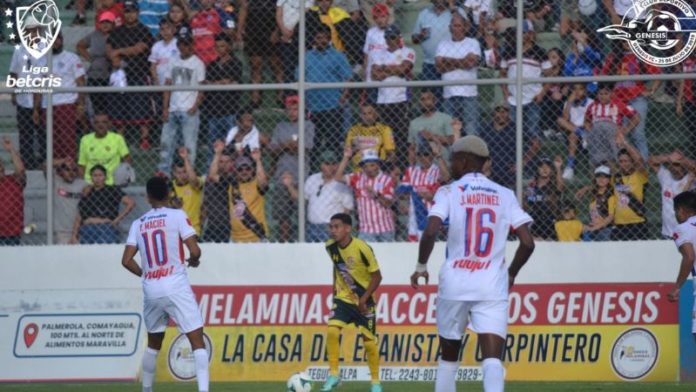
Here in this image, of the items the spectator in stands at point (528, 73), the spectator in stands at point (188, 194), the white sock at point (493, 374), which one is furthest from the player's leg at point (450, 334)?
the spectator in stands at point (188, 194)

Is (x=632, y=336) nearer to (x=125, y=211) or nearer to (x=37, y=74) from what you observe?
(x=125, y=211)

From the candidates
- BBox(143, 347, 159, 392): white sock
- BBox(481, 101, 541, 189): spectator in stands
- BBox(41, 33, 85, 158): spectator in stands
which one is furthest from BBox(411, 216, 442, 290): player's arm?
BBox(41, 33, 85, 158): spectator in stands

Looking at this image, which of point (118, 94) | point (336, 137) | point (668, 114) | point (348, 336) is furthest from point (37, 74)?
point (668, 114)

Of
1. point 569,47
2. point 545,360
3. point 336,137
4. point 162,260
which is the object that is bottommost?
point 545,360

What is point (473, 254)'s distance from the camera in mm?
9703

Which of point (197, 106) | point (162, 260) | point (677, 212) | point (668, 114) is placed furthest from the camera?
point (197, 106)

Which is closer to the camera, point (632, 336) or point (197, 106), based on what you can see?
point (632, 336)

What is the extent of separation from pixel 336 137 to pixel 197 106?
1845 millimetres

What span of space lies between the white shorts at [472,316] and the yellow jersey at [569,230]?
6.75 metres

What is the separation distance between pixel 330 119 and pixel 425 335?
2934 millimetres

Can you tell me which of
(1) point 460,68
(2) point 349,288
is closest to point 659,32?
(1) point 460,68

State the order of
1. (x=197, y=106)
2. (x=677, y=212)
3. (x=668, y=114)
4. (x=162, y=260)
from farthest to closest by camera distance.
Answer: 1. (x=197, y=106)
2. (x=668, y=114)
3. (x=677, y=212)
4. (x=162, y=260)

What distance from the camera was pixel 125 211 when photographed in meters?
17.3

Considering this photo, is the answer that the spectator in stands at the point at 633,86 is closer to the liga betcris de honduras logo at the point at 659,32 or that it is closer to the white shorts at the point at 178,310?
the liga betcris de honduras logo at the point at 659,32
